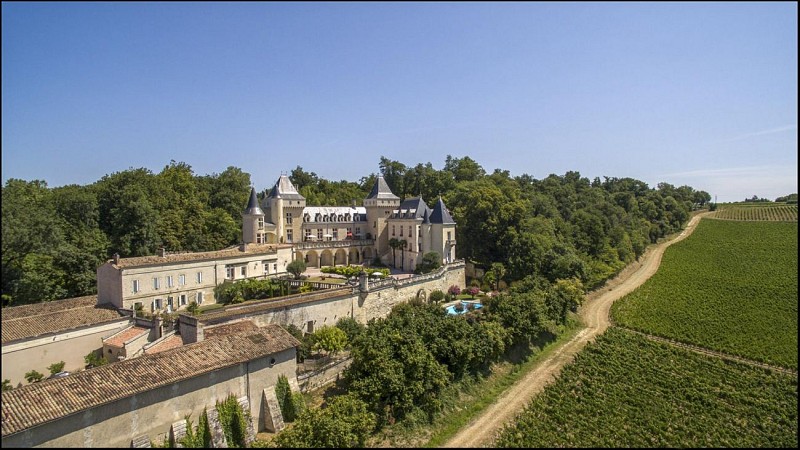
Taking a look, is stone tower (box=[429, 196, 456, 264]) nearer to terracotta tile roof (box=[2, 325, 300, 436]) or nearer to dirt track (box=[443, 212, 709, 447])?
dirt track (box=[443, 212, 709, 447])

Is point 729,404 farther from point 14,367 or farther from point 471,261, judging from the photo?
point 14,367

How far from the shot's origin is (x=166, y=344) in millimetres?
20391

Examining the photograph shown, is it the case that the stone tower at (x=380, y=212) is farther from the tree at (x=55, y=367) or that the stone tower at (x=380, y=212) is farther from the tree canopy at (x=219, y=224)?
the tree at (x=55, y=367)

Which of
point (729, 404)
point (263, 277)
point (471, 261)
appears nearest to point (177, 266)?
point (263, 277)

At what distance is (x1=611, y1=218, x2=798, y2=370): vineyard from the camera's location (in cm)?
2512

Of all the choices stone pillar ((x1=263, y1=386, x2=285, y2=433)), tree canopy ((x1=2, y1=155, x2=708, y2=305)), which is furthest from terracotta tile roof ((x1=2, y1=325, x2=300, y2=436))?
tree canopy ((x1=2, y1=155, x2=708, y2=305))

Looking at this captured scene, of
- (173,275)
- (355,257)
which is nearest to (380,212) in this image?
(355,257)

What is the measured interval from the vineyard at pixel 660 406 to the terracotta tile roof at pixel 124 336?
18656 millimetres

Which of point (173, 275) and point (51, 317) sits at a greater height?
point (173, 275)

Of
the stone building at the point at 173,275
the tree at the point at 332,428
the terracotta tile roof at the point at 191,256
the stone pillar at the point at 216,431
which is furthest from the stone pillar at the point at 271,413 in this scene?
the terracotta tile roof at the point at 191,256

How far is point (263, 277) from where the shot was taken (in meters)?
34.4

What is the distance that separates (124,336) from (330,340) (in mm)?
10633

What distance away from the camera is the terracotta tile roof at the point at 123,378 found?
1283cm

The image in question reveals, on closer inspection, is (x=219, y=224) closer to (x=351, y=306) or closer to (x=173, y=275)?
(x=173, y=275)
